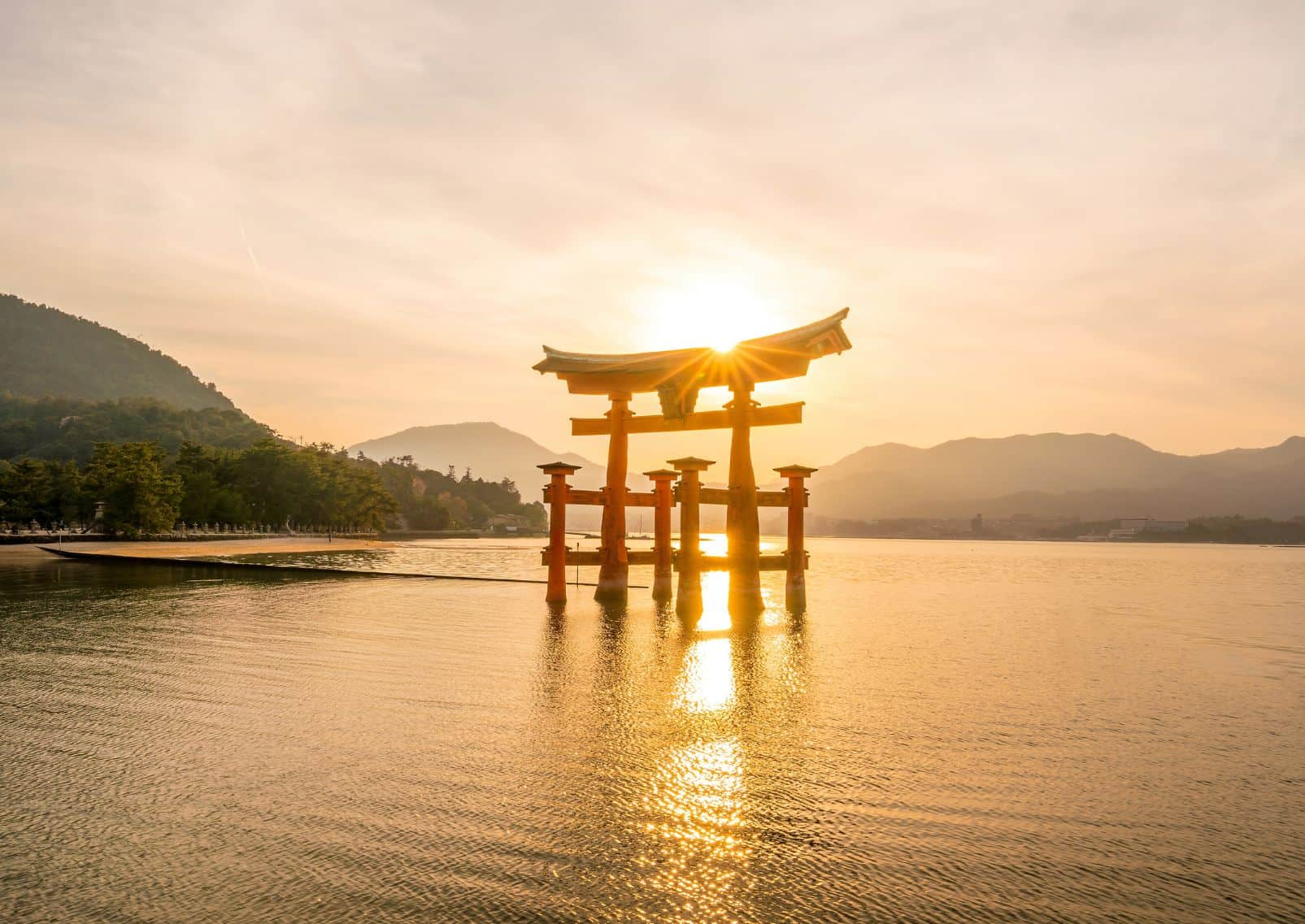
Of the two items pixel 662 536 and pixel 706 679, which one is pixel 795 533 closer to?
pixel 662 536

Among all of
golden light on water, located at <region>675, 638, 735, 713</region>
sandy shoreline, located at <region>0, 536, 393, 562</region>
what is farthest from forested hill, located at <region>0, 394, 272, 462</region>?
golden light on water, located at <region>675, 638, 735, 713</region>

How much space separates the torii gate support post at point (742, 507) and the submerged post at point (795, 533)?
1349mm

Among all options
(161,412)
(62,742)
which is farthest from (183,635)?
(161,412)

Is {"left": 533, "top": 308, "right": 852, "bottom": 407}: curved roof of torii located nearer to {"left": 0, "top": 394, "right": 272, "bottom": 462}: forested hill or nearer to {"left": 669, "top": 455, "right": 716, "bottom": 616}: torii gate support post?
{"left": 669, "top": 455, "right": 716, "bottom": 616}: torii gate support post

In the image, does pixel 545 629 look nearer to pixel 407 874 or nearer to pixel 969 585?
pixel 407 874

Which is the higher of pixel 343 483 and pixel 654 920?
pixel 343 483

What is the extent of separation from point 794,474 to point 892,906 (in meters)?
16.2

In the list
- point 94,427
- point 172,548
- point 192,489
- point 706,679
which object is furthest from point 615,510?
point 94,427

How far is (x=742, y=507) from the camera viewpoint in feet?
61.0

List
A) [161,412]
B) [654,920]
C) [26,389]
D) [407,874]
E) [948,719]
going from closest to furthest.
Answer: [654,920] < [407,874] < [948,719] < [161,412] < [26,389]

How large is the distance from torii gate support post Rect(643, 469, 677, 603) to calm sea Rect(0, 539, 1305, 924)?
7.92 metres

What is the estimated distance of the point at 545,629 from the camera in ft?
50.8

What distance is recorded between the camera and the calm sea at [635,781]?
13.2 ft

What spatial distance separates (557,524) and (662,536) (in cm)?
374
